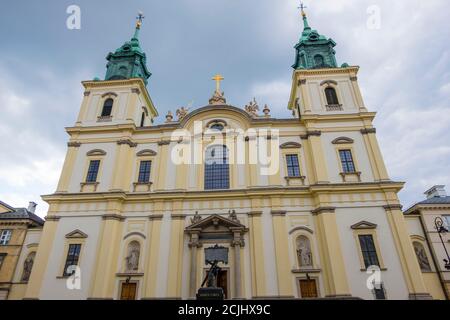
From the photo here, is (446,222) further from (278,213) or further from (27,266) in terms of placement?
(27,266)

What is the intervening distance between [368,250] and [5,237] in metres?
25.9

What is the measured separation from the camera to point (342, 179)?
19.1 metres

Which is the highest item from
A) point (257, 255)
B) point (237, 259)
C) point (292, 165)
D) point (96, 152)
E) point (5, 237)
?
point (96, 152)

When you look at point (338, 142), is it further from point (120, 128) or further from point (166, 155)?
point (120, 128)

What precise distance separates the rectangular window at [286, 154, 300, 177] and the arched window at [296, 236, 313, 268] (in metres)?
4.60

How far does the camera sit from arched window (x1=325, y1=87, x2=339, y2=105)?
2302cm

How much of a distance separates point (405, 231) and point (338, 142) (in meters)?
7.27

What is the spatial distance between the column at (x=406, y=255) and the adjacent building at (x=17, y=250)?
956 inches

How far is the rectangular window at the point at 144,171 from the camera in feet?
67.8

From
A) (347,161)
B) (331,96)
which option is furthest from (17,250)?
(331,96)

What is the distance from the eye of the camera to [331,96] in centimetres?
2334

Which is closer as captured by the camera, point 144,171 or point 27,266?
point 27,266

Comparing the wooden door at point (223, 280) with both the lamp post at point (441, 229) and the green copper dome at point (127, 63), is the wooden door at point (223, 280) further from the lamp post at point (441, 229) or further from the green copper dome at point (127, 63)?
the green copper dome at point (127, 63)

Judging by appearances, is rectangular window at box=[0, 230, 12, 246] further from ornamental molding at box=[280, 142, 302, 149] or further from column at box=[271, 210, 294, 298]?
ornamental molding at box=[280, 142, 302, 149]
